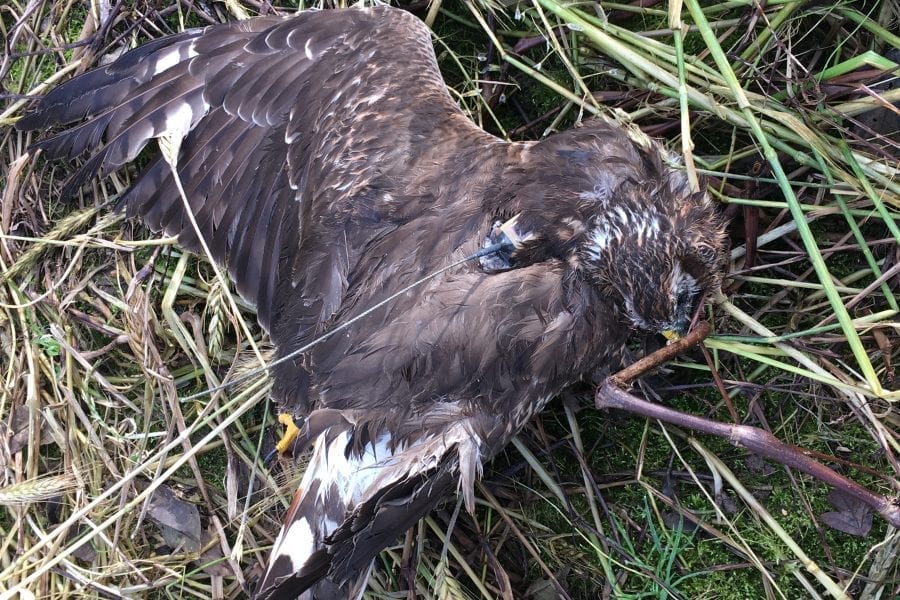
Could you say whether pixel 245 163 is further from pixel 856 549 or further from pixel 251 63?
pixel 856 549

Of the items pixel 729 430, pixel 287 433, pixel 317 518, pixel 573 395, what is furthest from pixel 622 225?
pixel 287 433

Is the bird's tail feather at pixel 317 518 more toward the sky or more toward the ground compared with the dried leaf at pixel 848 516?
more toward the sky

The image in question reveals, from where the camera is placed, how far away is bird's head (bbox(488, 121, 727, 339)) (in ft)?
5.27

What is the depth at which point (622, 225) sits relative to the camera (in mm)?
1636

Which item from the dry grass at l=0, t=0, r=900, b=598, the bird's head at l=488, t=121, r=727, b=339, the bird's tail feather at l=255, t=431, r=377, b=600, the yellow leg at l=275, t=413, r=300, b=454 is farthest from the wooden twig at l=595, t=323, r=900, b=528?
the yellow leg at l=275, t=413, r=300, b=454

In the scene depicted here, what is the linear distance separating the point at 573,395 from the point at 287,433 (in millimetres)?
830

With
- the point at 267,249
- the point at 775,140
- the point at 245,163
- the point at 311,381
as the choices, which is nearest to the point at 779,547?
the point at 775,140

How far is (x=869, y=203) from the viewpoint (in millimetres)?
1764

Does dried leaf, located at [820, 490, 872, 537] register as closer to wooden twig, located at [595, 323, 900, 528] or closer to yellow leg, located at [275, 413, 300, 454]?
wooden twig, located at [595, 323, 900, 528]

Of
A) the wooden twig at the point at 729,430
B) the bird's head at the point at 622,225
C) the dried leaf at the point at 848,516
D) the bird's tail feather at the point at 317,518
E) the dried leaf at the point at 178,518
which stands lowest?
the dried leaf at the point at 178,518

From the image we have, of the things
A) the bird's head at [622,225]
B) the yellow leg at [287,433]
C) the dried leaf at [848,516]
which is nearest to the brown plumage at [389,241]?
the bird's head at [622,225]

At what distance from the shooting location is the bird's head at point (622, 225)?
161 centimetres

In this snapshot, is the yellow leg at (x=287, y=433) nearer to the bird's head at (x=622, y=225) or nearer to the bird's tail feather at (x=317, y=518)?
the bird's tail feather at (x=317, y=518)

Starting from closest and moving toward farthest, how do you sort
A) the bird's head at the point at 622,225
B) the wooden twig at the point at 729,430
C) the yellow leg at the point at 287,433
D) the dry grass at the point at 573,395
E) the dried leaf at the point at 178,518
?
the wooden twig at the point at 729,430, the bird's head at the point at 622,225, the dry grass at the point at 573,395, the yellow leg at the point at 287,433, the dried leaf at the point at 178,518
